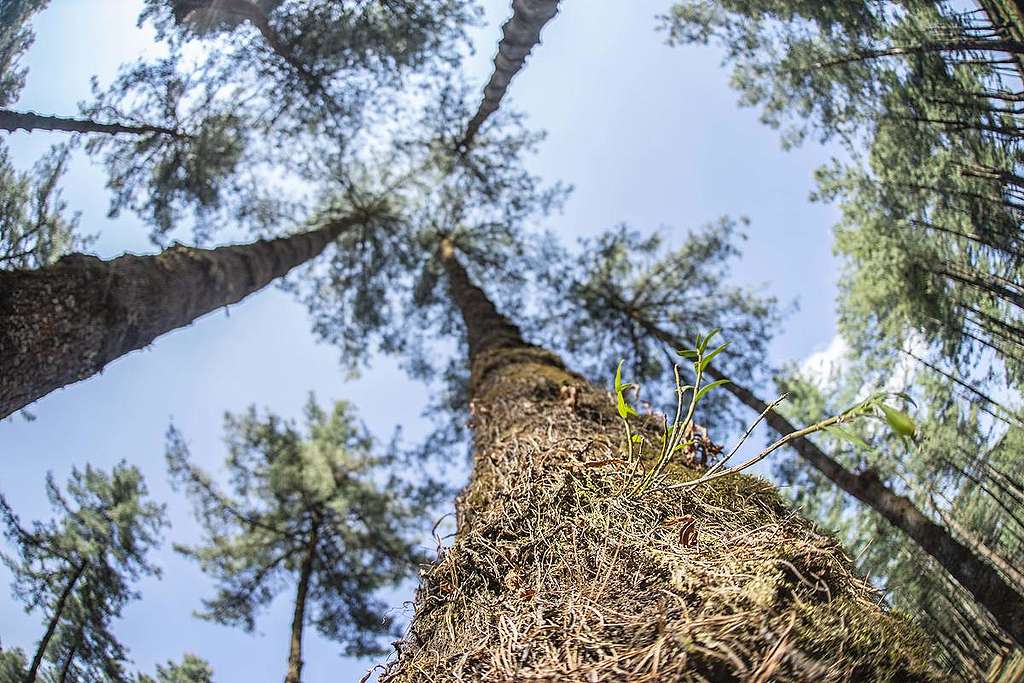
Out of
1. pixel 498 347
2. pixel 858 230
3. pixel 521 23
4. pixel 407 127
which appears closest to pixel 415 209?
pixel 407 127

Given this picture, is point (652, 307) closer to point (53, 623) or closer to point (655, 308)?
point (655, 308)

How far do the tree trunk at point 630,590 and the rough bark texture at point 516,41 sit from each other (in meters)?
4.84

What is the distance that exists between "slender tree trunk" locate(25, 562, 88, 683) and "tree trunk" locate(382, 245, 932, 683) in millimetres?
4773

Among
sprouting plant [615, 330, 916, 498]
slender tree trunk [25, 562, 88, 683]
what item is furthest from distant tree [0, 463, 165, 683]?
sprouting plant [615, 330, 916, 498]

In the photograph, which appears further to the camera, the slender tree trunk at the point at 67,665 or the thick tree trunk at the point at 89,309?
the slender tree trunk at the point at 67,665

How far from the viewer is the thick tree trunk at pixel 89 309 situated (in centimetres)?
322

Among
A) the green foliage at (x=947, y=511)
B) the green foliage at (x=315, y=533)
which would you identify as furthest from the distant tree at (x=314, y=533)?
the green foliage at (x=947, y=511)

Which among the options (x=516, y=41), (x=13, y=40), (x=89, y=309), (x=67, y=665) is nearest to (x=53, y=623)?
(x=67, y=665)

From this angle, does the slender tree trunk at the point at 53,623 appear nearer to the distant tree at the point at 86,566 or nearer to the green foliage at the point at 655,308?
the distant tree at the point at 86,566

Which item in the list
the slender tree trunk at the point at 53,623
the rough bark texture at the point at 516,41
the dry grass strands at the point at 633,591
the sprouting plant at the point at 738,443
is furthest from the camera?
the rough bark texture at the point at 516,41

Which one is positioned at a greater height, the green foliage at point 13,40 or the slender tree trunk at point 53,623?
the green foliage at point 13,40

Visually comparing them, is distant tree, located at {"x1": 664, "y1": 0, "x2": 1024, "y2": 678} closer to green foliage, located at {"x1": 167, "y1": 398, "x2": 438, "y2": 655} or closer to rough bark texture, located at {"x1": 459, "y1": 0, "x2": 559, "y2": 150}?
rough bark texture, located at {"x1": 459, "y1": 0, "x2": 559, "y2": 150}

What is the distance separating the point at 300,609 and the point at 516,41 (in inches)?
281

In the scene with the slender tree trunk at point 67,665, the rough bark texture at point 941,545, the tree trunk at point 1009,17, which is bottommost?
the rough bark texture at point 941,545
